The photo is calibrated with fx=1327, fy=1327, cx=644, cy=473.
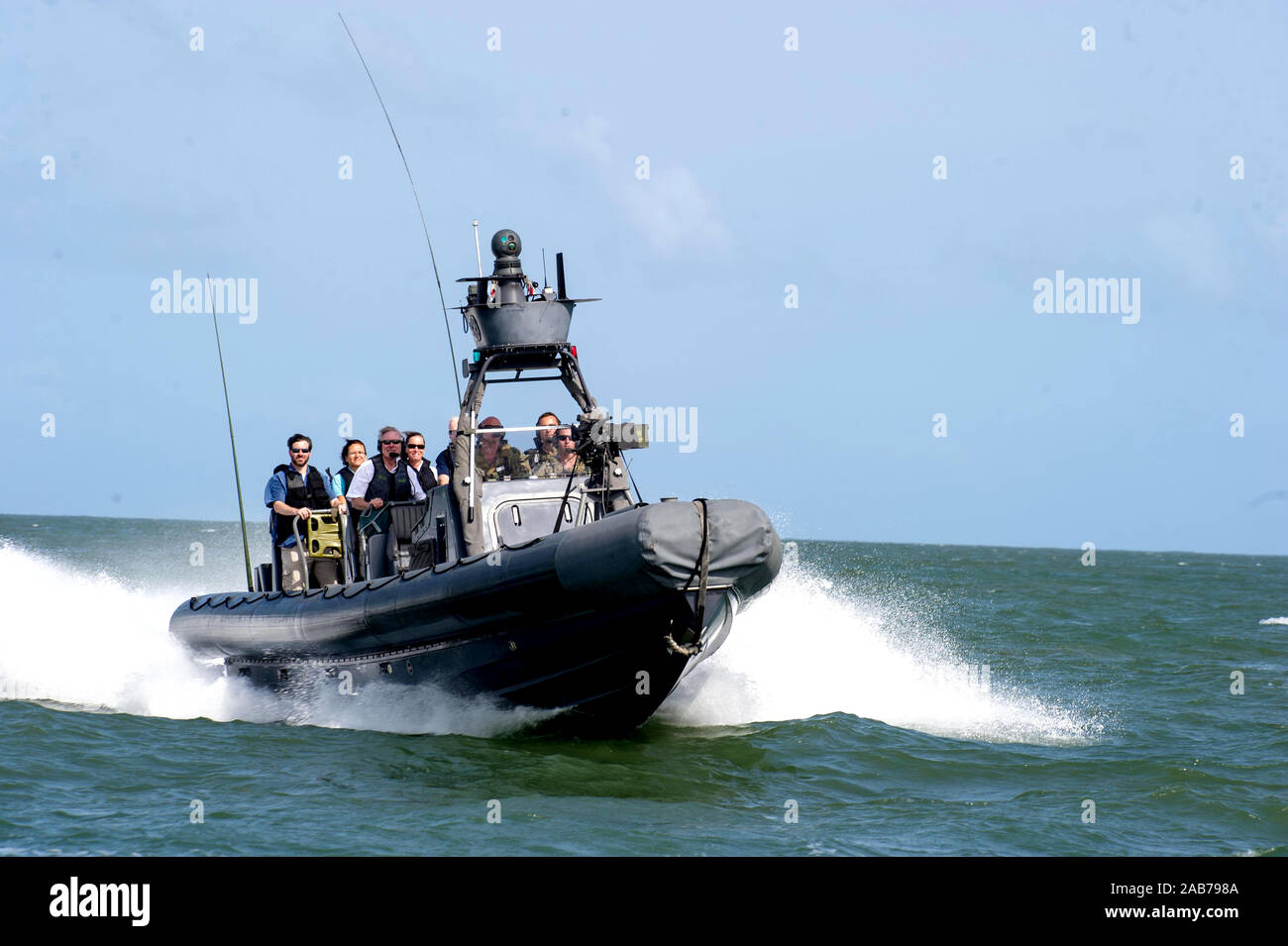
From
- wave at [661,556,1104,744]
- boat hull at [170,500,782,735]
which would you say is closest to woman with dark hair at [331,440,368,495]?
boat hull at [170,500,782,735]

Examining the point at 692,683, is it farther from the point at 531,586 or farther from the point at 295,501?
the point at 295,501

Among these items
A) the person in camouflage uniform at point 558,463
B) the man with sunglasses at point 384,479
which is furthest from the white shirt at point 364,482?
the person in camouflage uniform at point 558,463

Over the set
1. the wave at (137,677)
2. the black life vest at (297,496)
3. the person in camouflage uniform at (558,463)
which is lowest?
the wave at (137,677)

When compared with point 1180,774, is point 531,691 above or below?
above

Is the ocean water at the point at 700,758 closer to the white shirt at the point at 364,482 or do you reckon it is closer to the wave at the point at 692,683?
the wave at the point at 692,683

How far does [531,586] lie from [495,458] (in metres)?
1.61

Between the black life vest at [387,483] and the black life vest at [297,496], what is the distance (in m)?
0.84

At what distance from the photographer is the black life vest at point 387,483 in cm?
948

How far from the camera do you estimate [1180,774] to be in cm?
820

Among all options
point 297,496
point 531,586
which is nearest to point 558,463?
point 531,586
